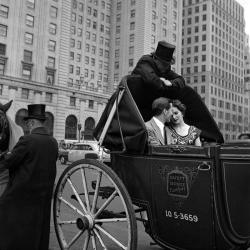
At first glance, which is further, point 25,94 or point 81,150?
point 25,94

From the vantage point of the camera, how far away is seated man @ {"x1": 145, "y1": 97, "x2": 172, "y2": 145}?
4.43 metres

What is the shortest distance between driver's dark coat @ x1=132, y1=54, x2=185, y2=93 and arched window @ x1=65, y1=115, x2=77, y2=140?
54442 mm

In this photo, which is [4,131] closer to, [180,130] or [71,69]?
[180,130]

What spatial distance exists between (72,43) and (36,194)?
76.3 meters

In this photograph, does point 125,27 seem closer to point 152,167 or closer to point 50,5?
point 50,5

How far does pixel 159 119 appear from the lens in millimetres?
4605

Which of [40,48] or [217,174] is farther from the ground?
[40,48]

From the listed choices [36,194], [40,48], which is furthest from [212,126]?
[40,48]

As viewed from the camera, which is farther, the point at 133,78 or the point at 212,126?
the point at 212,126

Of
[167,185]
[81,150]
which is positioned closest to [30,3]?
[81,150]

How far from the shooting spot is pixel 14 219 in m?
4.20

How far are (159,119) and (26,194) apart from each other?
5.50 ft

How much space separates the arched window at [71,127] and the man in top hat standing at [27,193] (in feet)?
178

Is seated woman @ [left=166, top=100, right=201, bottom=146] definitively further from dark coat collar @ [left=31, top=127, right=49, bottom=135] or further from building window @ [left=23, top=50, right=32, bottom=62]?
building window @ [left=23, top=50, right=32, bottom=62]
